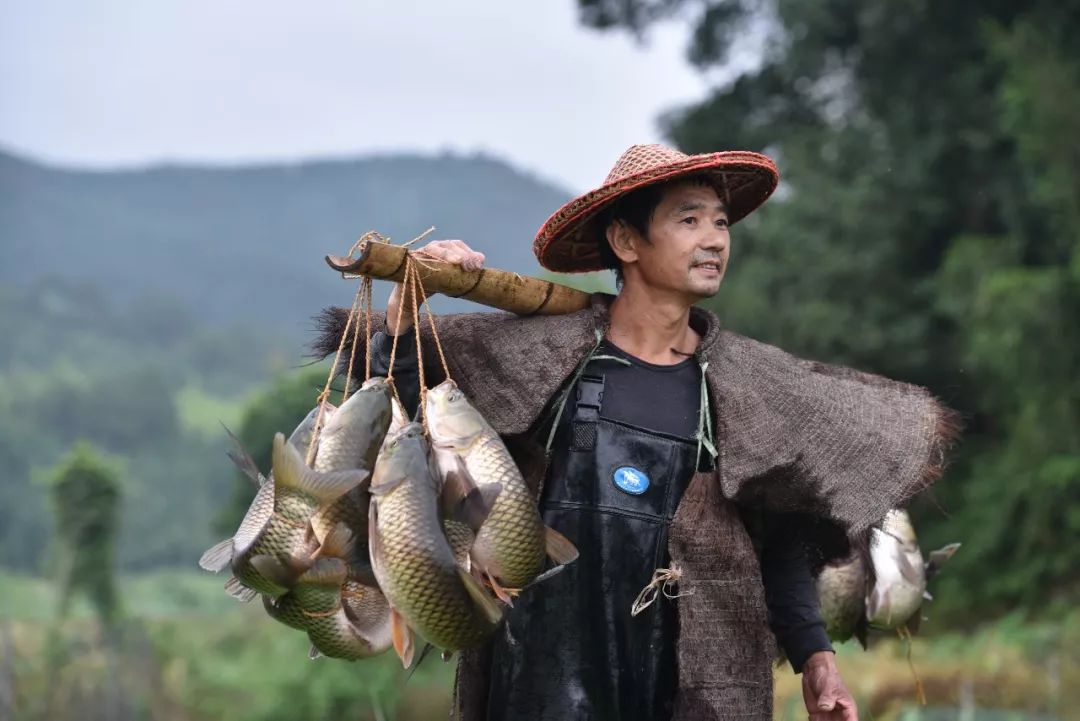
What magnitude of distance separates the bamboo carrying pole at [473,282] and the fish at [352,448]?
30 cm

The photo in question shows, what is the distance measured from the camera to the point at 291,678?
8.91 meters

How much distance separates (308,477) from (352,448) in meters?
0.13

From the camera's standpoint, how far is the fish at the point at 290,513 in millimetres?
2842

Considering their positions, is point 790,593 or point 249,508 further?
point 790,593

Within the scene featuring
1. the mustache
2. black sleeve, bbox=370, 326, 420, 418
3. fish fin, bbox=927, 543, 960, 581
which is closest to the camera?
black sleeve, bbox=370, 326, 420, 418

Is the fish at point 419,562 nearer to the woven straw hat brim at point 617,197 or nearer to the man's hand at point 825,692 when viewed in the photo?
the woven straw hat brim at point 617,197

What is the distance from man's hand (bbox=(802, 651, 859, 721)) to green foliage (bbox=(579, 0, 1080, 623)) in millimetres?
10093

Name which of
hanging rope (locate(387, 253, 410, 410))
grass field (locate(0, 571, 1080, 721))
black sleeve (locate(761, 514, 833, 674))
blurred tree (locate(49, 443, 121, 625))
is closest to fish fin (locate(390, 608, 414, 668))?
hanging rope (locate(387, 253, 410, 410))

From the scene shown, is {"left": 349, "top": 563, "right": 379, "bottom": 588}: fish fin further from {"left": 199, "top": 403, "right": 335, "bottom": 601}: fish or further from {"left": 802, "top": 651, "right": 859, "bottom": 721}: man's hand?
{"left": 802, "top": 651, "right": 859, "bottom": 721}: man's hand

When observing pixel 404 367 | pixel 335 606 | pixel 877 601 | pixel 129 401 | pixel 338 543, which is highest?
pixel 404 367

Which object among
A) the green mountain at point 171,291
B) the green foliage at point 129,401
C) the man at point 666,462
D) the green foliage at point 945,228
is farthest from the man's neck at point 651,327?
the green mountain at point 171,291

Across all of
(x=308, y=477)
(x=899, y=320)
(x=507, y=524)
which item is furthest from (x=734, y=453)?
(x=899, y=320)

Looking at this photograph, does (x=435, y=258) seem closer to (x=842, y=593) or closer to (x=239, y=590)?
(x=239, y=590)

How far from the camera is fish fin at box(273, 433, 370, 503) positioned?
9.33ft
